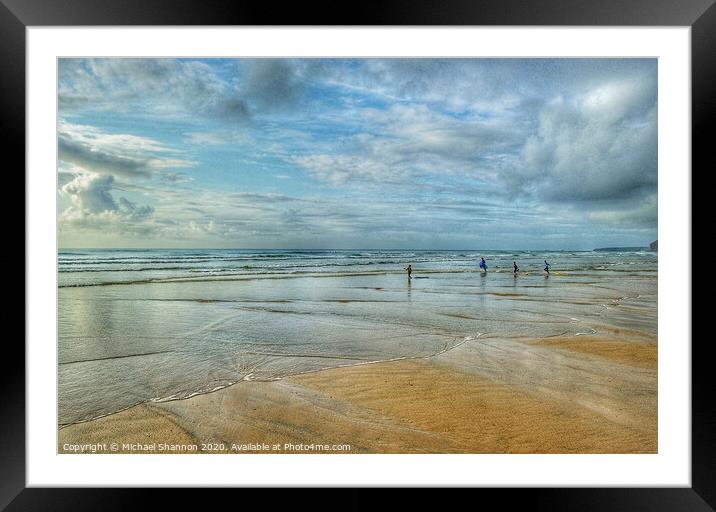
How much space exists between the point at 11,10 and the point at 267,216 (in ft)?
24.6

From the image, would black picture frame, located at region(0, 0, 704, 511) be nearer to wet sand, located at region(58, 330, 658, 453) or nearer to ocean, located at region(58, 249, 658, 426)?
wet sand, located at region(58, 330, 658, 453)

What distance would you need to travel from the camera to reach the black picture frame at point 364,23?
168 cm

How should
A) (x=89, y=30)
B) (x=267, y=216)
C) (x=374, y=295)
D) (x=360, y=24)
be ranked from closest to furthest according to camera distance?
(x=360, y=24) < (x=89, y=30) < (x=374, y=295) < (x=267, y=216)

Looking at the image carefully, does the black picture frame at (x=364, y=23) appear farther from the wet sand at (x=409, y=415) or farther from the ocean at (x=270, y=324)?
the ocean at (x=270, y=324)

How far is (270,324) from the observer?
4.63m

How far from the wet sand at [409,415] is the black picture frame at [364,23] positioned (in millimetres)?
291

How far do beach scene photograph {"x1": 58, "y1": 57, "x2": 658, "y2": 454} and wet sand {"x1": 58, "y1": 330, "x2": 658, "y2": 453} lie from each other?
13 millimetres

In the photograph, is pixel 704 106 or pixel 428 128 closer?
pixel 704 106

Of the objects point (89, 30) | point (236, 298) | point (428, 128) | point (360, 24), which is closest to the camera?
point (360, 24)

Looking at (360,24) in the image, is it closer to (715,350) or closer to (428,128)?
(715,350)

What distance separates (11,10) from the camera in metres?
1.74

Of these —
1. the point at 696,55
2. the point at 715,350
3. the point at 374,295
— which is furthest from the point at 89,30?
the point at 374,295

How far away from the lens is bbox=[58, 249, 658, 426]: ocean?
2.89 meters

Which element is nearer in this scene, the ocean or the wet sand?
the wet sand
